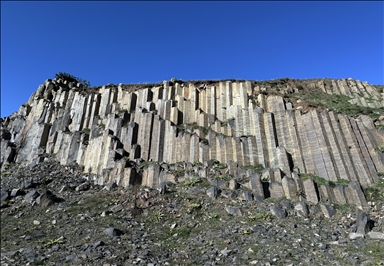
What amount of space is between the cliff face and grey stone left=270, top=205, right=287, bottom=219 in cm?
158

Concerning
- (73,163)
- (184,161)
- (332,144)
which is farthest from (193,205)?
(73,163)

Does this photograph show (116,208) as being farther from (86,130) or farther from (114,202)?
(86,130)

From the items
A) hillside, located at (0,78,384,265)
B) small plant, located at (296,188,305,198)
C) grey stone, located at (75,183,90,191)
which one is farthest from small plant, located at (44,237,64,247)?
small plant, located at (296,188,305,198)

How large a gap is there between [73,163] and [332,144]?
1937cm

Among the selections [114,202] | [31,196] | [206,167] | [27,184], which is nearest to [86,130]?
[27,184]

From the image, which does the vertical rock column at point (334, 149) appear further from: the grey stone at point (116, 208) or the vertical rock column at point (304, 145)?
the grey stone at point (116, 208)

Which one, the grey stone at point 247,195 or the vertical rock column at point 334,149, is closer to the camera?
the grey stone at point 247,195

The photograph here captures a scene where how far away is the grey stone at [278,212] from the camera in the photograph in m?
13.3

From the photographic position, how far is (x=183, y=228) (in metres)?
13.1

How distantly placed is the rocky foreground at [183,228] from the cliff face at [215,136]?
142 cm

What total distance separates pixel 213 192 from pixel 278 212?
3.62 meters

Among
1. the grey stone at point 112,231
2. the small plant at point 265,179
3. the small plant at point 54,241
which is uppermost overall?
the small plant at point 265,179

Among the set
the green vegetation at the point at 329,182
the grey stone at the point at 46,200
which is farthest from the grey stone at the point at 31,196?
the green vegetation at the point at 329,182

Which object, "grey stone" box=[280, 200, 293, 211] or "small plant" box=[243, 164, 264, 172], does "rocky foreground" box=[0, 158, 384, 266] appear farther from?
"small plant" box=[243, 164, 264, 172]
